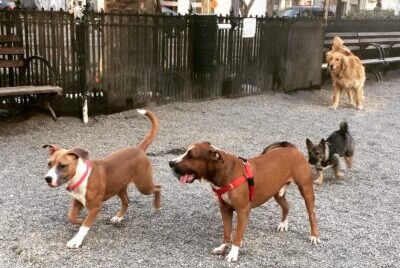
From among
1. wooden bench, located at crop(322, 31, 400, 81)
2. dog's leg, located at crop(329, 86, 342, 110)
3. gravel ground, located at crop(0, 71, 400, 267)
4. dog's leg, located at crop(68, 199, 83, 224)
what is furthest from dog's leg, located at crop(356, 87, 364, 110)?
dog's leg, located at crop(68, 199, 83, 224)

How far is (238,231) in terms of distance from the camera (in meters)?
4.40

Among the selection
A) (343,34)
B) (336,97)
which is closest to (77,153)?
(336,97)

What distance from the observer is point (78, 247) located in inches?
181

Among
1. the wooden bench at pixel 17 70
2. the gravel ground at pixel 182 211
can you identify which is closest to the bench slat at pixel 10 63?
the wooden bench at pixel 17 70

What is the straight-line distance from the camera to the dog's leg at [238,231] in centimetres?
435

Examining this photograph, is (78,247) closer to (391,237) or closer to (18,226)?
(18,226)

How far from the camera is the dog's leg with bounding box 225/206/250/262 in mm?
4348

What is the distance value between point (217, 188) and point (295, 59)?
9.48 meters

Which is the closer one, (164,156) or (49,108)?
(164,156)

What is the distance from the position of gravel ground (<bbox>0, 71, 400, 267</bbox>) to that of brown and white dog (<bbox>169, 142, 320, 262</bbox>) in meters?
0.34

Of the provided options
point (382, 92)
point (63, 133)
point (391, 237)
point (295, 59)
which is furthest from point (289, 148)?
point (382, 92)

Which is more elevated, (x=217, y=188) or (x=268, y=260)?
(x=217, y=188)

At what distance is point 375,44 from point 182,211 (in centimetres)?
1269

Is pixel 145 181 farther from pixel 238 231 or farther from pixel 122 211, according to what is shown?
pixel 238 231
